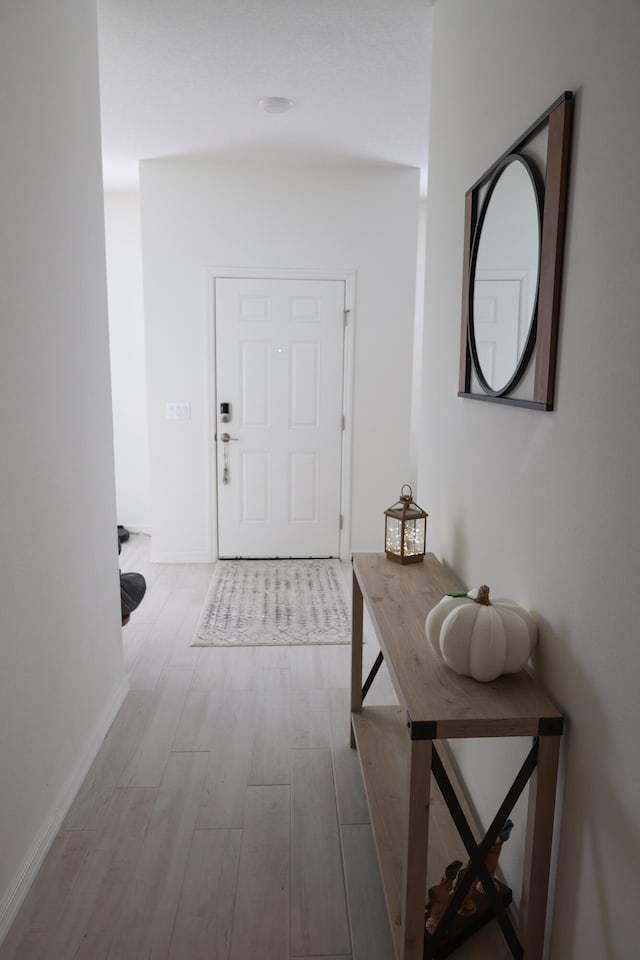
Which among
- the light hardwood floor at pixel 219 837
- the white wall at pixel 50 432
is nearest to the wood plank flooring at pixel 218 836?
the light hardwood floor at pixel 219 837

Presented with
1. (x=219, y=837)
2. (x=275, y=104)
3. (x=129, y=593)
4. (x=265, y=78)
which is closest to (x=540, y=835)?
(x=219, y=837)

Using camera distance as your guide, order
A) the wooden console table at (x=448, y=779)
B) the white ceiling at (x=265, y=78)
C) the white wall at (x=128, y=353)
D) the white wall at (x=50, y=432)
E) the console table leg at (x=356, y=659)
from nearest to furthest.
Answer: the wooden console table at (x=448, y=779), the white wall at (x=50, y=432), the console table leg at (x=356, y=659), the white ceiling at (x=265, y=78), the white wall at (x=128, y=353)

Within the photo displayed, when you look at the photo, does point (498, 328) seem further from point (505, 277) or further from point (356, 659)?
point (356, 659)

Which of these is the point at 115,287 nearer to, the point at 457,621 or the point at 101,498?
the point at 101,498

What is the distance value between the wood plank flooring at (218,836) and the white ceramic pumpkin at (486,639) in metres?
0.78

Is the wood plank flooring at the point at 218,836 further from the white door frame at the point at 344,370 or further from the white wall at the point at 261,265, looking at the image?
the white wall at the point at 261,265

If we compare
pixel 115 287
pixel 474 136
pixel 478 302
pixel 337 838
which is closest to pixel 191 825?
pixel 337 838

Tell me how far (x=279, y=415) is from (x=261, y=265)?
3.35 feet

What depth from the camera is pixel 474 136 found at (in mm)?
1972

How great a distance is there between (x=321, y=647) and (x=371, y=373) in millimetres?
2106

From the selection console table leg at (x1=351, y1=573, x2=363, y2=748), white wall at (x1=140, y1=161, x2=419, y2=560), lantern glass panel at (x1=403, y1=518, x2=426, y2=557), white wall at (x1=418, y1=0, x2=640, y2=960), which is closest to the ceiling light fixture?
white wall at (x1=140, y1=161, x2=419, y2=560)

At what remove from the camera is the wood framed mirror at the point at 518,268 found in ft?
4.39

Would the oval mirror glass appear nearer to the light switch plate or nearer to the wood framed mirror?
the wood framed mirror

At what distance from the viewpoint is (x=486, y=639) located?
4.49ft
